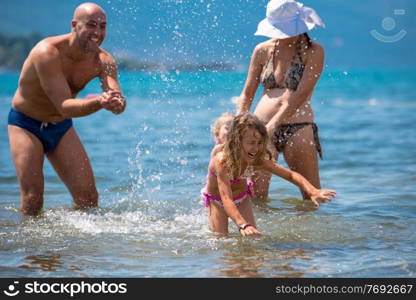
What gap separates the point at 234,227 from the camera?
724 cm

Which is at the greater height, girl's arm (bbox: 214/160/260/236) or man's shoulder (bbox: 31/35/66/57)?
man's shoulder (bbox: 31/35/66/57)

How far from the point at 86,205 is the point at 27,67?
1.51 meters

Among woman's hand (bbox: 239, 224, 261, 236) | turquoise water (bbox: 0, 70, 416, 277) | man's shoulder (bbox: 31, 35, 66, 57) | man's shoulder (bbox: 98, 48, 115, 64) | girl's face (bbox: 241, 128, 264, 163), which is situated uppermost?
man's shoulder (bbox: 31, 35, 66, 57)

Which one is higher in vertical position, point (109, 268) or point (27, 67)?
point (27, 67)

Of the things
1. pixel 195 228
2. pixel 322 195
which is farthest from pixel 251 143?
pixel 195 228

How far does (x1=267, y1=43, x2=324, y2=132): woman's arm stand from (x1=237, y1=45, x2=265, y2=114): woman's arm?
0.41 meters

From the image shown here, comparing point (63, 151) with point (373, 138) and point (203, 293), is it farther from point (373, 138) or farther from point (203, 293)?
point (373, 138)

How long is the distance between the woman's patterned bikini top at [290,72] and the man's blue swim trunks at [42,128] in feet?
6.40

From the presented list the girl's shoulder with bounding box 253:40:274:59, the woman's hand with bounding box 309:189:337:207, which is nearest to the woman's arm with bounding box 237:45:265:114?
the girl's shoulder with bounding box 253:40:274:59

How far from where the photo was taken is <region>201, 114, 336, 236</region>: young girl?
243 inches

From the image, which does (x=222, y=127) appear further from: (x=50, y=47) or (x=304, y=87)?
(x=50, y=47)

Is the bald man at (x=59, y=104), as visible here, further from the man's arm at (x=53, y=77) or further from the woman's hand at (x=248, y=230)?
the woman's hand at (x=248, y=230)

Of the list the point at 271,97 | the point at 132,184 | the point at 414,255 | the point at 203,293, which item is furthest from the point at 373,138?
the point at 203,293

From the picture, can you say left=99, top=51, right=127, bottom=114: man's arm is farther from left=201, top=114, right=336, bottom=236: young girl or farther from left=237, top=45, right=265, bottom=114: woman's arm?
left=237, top=45, right=265, bottom=114: woman's arm
